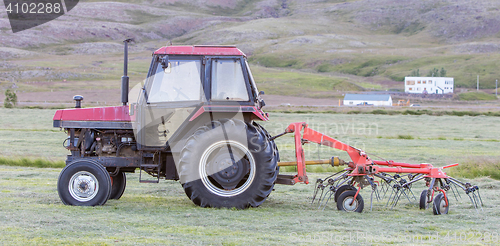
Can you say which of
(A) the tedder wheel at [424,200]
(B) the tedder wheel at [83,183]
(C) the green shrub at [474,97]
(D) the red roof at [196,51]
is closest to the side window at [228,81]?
(D) the red roof at [196,51]

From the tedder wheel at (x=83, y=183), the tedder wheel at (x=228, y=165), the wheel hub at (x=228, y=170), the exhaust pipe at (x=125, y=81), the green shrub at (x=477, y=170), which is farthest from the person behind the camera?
the green shrub at (x=477, y=170)

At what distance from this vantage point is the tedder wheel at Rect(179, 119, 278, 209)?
27.3 feet

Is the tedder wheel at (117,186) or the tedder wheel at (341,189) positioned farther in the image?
the tedder wheel at (117,186)

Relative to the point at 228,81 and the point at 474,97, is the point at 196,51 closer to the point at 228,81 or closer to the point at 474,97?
the point at 228,81

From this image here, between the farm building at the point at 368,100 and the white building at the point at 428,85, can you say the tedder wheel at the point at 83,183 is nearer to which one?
the farm building at the point at 368,100

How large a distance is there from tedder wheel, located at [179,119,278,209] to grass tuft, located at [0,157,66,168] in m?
8.33

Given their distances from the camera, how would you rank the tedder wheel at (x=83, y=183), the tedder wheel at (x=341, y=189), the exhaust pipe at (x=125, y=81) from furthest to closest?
the tedder wheel at (x=341, y=189), the exhaust pipe at (x=125, y=81), the tedder wheel at (x=83, y=183)

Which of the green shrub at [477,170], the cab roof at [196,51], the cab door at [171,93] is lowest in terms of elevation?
the green shrub at [477,170]

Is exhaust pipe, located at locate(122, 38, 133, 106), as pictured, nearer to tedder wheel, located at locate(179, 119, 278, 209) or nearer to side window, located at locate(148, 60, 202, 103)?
side window, located at locate(148, 60, 202, 103)

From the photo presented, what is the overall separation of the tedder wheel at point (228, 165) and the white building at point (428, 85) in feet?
414

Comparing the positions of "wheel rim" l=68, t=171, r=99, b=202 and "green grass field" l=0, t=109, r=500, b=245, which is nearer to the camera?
"green grass field" l=0, t=109, r=500, b=245

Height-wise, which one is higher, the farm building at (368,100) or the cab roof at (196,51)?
the farm building at (368,100)

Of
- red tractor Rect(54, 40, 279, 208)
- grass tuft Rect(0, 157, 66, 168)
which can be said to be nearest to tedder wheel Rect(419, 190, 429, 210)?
red tractor Rect(54, 40, 279, 208)

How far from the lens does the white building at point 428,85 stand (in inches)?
5064
